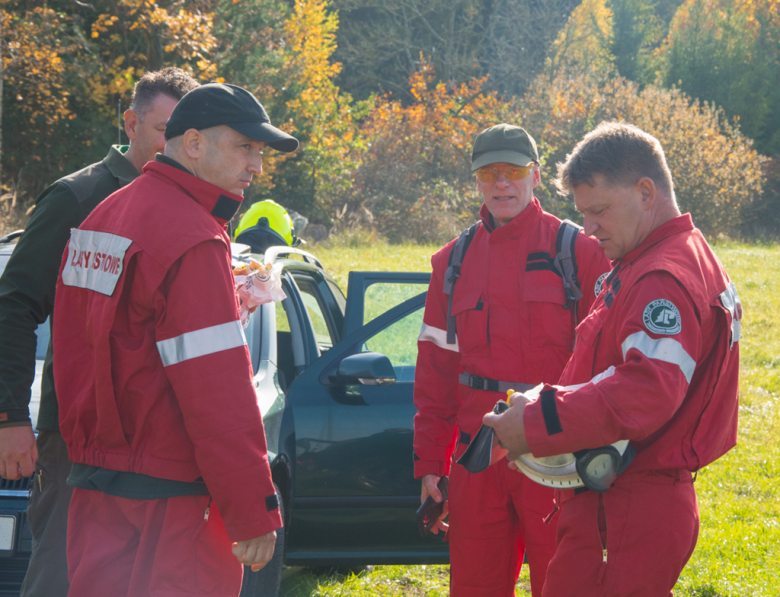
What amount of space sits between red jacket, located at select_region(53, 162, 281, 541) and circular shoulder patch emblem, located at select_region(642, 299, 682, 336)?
3.29ft

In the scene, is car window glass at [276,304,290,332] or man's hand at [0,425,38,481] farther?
car window glass at [276,304,290,332]

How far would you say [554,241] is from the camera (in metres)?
2.73

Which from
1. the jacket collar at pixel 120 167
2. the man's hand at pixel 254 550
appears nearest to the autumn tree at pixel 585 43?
the jacket collar at pixel 120 167

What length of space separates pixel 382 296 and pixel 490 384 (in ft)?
5.31

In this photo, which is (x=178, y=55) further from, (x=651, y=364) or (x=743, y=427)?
(x=651, y=364)

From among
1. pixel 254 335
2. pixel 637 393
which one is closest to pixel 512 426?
pixel 637 393

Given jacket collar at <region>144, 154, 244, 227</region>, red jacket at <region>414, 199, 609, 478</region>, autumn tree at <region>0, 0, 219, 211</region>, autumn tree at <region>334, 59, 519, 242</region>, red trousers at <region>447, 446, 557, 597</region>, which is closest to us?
jacket collar at <region>144, 154, 244, 227</region>

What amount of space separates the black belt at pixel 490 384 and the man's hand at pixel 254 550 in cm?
103

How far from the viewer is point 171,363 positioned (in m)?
1.78

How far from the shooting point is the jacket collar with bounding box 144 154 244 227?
6.26 feet

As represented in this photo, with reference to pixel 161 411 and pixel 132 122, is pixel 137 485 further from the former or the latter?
pixel 132 122

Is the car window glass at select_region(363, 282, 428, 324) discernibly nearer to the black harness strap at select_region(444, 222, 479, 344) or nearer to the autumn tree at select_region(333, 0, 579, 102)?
the black harness strap at select_region(444, 222, 479, 344)

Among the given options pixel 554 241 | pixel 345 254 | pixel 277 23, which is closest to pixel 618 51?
pixel 277 23

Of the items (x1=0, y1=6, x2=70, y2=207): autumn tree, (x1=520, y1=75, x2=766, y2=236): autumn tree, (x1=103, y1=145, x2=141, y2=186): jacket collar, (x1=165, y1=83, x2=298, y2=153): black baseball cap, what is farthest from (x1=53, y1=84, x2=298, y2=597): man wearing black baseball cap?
(x1=520, y1=75, x2=766, y2=236): autumn tree
